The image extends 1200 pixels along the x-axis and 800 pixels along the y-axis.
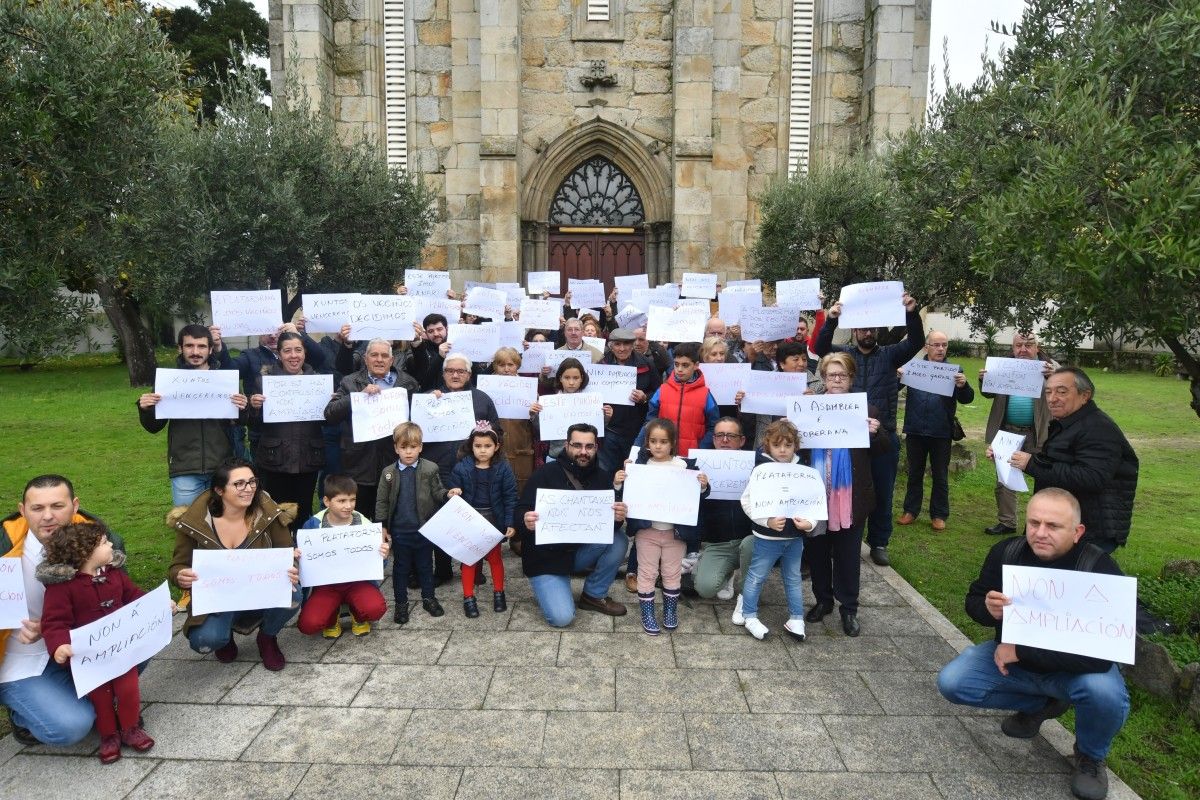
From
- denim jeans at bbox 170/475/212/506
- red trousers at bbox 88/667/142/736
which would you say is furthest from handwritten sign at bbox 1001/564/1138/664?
denim jeans at bbox 170/475/212/506

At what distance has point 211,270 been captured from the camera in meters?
9.05

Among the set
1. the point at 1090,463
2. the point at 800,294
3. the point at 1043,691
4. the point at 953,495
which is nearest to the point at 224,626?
the point at 1043,691

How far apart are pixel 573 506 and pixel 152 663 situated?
307cm

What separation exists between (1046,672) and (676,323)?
16.7ft

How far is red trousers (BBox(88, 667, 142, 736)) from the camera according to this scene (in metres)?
4.11

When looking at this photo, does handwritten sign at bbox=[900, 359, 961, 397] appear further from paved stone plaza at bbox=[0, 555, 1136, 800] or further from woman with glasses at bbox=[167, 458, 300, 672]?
woman with glasses at bbox=[167, 458, 300, 672]

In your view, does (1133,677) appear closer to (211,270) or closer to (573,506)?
(573,506)

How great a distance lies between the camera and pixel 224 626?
5059 mm

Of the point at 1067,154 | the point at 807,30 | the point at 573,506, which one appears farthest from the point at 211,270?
the point at 807,30

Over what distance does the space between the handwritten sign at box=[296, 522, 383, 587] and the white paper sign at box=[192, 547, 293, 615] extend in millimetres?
222

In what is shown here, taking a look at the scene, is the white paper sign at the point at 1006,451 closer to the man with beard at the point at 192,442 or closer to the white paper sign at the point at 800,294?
the white paper sign at the point at 800,294

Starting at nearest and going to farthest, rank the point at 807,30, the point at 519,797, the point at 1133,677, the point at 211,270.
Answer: the point at 519,797 → the point at 1133,677 → the point at 211,270 → the point at 807,30

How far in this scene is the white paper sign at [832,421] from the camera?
5.75m

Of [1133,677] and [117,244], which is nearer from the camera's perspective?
[1133,677]
